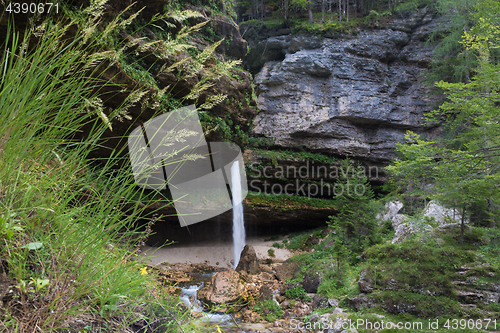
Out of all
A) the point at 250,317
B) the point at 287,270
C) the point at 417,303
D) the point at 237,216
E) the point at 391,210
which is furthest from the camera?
the point at 237,216

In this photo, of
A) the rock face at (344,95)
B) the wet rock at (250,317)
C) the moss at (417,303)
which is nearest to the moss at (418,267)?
the moss at (417,303)

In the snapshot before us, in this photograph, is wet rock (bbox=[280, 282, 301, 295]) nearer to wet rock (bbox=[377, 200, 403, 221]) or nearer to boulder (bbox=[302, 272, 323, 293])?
boulder (bbox=[302, 272, 323, 293])

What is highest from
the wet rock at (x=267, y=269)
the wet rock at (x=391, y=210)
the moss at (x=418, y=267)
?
the moss at (x=418, y=267)

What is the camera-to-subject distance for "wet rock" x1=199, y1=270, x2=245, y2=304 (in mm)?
6855

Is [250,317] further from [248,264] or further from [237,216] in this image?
[237,216]

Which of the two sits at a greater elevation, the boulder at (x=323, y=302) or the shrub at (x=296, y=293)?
the boulder at (x=323, y=302)

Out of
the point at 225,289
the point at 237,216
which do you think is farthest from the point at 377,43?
the point at 225,289

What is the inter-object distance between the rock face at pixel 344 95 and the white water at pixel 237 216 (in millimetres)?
4301

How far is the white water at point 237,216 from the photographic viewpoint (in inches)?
521

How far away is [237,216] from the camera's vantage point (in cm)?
1364

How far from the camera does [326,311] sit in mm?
5965

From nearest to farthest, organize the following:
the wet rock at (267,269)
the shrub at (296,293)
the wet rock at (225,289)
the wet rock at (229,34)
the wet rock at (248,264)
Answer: the wet rock at (225,289) → the shrub at (296,293) → the wet rock at (229,34) → the wet rock at (248,264) → the wet rock at (267,269)

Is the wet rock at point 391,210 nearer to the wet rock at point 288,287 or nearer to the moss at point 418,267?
the wet rock at point 288,287

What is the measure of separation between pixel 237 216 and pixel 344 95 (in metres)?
11.0
